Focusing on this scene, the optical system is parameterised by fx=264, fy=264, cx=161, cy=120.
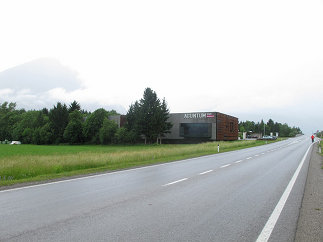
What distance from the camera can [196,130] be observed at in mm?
67875

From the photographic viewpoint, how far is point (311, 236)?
435 centimetres

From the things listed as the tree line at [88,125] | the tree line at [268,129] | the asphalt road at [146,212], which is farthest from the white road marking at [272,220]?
the tree line at [268,129]

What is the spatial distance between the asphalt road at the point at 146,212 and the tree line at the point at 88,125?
5582 cm

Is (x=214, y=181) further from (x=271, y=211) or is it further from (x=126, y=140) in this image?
(x=126, y=140)

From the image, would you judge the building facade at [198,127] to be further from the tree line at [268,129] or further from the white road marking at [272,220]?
the tree line at [268,129]

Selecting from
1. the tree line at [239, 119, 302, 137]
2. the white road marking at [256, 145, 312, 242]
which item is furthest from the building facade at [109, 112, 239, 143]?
the tree line at [239, 119, 302, 137]

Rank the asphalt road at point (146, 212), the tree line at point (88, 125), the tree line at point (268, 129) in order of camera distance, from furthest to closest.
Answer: the tree line at point (268, 129)
the tree line at point (88, 125)
the asphalt road at point (146, 212)

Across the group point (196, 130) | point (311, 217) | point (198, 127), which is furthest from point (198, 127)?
point (311, 217)

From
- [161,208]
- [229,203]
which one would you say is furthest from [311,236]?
[161,208]

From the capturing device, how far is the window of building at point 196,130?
66.1 metres

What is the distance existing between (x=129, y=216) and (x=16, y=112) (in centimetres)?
12526

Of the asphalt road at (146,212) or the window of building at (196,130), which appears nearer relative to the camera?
the asphalt road at (146,212)

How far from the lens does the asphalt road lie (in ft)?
14.0

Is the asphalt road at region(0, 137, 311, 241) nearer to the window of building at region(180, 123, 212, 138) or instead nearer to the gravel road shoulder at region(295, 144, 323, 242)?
the gravel road shoulder at region(295, 144, 323, 242)
